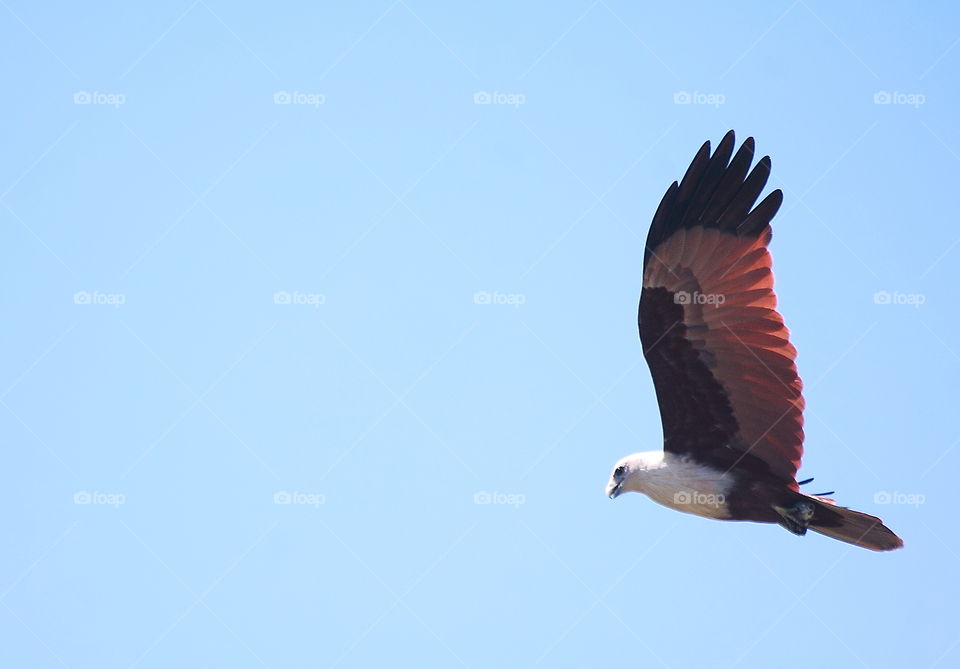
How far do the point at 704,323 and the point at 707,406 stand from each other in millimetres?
676

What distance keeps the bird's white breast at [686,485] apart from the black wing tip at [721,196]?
181 centimetres

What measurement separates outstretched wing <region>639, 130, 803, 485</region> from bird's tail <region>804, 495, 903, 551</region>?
35 centimetres

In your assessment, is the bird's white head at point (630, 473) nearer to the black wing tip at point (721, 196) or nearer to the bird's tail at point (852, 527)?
the bird's tail at point (852, 527)

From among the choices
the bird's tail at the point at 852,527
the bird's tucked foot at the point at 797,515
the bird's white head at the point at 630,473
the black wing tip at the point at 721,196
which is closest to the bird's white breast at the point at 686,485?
the bird's white head at the point at 630,473

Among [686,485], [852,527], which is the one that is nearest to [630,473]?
[686,485]

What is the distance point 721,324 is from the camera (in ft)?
27.0

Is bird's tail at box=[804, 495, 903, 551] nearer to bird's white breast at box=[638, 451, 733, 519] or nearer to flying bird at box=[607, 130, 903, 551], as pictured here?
flying bird at box=[607, 130, 903, 551]

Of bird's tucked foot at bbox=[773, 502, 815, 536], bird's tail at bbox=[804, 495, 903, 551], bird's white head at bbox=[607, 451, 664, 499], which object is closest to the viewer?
bird's tail at bbox=[804, 495, 903, 551]

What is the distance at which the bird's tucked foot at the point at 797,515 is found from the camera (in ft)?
26.3

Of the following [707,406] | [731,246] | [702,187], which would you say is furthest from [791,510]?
[702,187]

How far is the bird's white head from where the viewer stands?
8.40 metres

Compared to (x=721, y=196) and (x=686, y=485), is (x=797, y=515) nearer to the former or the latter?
(x=686, y=485)

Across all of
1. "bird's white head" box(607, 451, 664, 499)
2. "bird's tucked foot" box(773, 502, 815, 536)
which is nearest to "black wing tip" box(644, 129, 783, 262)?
"bird's white head" box(607, 451, 664, 499)

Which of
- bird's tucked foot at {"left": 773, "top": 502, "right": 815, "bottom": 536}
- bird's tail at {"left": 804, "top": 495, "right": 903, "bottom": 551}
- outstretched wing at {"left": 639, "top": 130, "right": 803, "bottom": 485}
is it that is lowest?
bird's tucked foot at {"left": 773, "top": 502, "right": 815, "bottom": 536}
